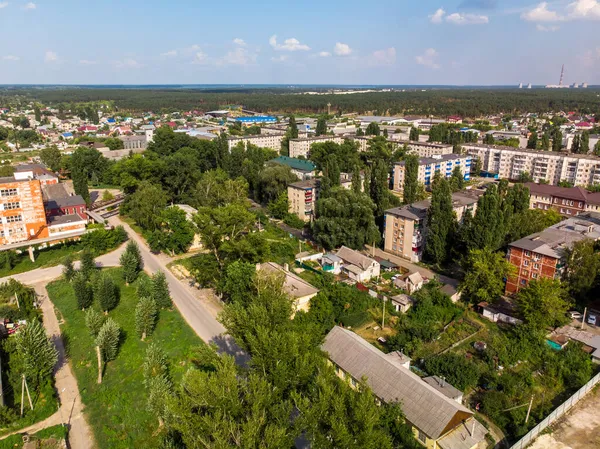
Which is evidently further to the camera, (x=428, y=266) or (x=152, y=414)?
(x=428, y=266)

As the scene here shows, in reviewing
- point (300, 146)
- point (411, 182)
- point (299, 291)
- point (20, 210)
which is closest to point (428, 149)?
point (300, 146)

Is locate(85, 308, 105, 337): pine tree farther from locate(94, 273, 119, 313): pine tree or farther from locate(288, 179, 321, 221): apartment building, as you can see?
locate(288, 179, 321, 221): apartment building

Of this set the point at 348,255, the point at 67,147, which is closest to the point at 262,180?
the point at 348,255

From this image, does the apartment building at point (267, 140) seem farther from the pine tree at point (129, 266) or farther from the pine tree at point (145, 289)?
the pine tree at point (145, 289)

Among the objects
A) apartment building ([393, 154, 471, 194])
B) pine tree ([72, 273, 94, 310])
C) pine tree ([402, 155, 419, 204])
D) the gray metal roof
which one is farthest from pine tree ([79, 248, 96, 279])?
apartment building ([393, 154, 471, 194])

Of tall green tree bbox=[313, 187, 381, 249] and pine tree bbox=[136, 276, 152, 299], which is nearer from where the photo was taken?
pine tree bbox=[136, 276, 152, 299]

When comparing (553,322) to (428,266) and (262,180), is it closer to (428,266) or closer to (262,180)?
(428,266)
